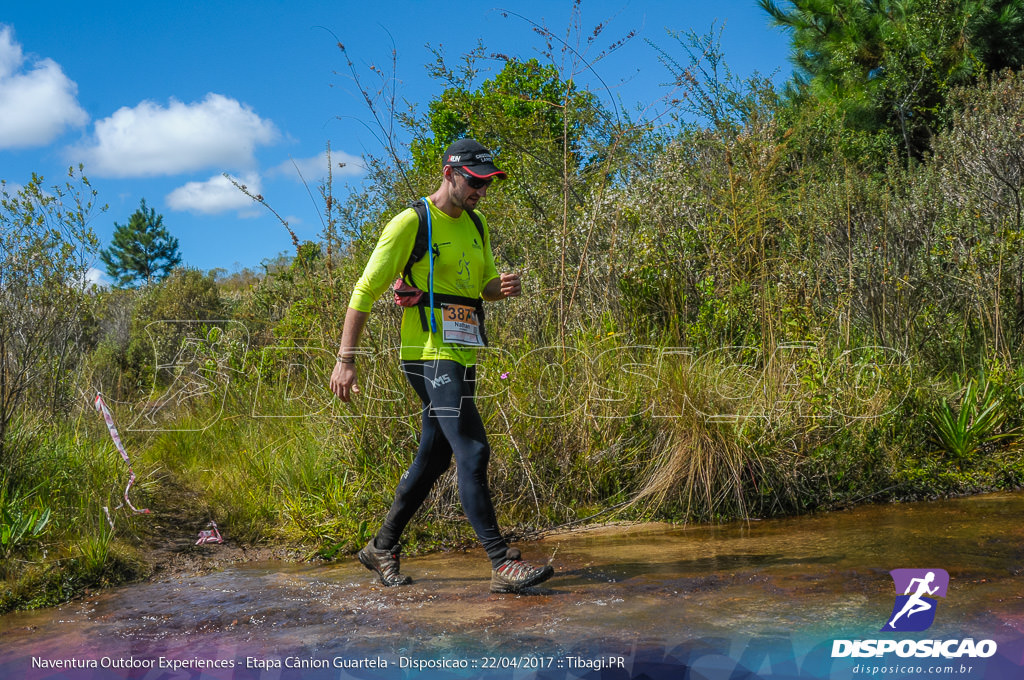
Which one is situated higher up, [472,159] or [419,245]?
[472,159]

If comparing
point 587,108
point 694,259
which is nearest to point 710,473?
point 694,259

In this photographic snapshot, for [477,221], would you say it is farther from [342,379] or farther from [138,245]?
[138,245]

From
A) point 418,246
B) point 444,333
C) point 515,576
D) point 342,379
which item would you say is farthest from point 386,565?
point 418,246

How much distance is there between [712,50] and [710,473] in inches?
309

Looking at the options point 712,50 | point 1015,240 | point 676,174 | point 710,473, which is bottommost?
point 710,473

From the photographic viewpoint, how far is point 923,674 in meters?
3.18

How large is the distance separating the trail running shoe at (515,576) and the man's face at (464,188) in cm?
177

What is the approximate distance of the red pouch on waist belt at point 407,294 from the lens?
14.0 ft

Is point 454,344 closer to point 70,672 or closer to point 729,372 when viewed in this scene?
point 70,672

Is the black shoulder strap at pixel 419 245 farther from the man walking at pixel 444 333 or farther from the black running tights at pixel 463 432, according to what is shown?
the black running tights at pixel 463 432

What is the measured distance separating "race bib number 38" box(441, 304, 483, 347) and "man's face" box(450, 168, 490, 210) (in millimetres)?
534

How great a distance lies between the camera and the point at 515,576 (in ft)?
13.6

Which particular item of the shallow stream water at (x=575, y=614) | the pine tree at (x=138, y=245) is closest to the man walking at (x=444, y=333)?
the shallow stream water at (x=575, y=614)

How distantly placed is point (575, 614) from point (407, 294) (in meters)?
1.70
